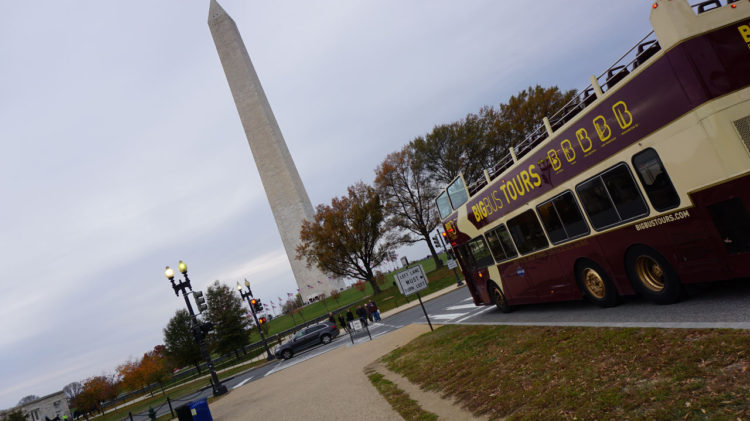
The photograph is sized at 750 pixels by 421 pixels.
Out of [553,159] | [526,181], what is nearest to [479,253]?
[526,181]

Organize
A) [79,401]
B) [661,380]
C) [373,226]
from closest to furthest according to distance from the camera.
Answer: [661,380]
[373,226]
[79,401]

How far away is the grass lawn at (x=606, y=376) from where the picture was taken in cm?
409

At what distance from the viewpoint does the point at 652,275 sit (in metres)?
7.81

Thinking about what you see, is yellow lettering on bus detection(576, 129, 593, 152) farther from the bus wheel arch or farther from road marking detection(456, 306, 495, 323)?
road marking detection(456, 306, 495, 323)

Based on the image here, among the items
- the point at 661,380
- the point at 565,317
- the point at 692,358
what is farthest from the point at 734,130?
the point at 565,317

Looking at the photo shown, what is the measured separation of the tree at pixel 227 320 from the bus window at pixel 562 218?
126 ft

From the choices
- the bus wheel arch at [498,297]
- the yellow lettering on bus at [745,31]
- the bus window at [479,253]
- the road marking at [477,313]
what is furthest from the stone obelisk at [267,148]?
the yellow lettering on bus at [745,31]

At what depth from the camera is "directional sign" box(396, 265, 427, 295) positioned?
46.8ft

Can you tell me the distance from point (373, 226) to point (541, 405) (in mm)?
38084

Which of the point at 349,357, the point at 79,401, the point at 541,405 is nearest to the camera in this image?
the point at 541,405

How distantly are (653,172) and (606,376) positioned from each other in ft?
11.2

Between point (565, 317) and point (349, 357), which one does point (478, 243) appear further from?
point (349, 357)

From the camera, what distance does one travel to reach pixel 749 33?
19.8 ft

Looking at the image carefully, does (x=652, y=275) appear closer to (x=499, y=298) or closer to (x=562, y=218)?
(x=562, y=218)
